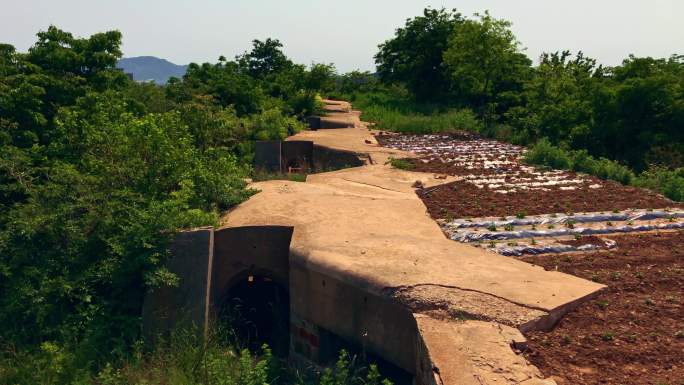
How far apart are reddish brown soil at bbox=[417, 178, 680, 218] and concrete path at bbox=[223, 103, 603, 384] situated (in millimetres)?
Answer: 555

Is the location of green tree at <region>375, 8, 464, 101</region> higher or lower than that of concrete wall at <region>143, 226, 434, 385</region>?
higher

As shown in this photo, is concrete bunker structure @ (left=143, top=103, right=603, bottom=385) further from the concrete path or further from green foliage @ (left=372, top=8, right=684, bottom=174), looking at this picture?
green foliage @ (left=372, top=8, right=684, bottom=174)

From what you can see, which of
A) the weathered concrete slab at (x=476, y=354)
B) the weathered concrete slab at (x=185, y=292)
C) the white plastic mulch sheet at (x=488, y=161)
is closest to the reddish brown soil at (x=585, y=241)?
the white plastic mulch sheet at (x=488, y=161)

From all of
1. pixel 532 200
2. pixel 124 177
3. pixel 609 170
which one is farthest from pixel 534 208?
pixel 124 177

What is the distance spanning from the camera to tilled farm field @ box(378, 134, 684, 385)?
475 centimetres

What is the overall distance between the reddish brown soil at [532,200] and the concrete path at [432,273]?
55cm

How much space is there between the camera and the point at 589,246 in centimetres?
749

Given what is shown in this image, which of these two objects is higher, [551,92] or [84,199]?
[551,92]

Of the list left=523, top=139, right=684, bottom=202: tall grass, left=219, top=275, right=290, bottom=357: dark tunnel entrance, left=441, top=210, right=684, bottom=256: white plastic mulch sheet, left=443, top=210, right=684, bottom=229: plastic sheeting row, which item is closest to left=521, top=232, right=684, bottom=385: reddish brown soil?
left=441, top=210, right=684, bottom=256: white plastic mulch sheet

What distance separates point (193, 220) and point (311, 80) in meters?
21.6

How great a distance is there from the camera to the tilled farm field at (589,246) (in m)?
4.75

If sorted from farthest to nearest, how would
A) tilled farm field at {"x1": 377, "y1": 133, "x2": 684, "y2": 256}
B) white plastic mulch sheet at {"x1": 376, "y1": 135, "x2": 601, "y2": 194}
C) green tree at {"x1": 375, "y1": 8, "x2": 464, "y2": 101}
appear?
1. green tree at {"x1": 375, "y1": 8, "x2": 464, "y2": 101}
2. white plastic mulch sheet at {"x1": 376, "y1": 135, "x2": 601, "y2": 194}
3. tilled farm field at {"x1": 377, "y1": 133, "x2": 684, "y2": 256}

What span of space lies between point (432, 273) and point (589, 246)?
2.73 meters

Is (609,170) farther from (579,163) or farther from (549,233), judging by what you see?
(549,233)
